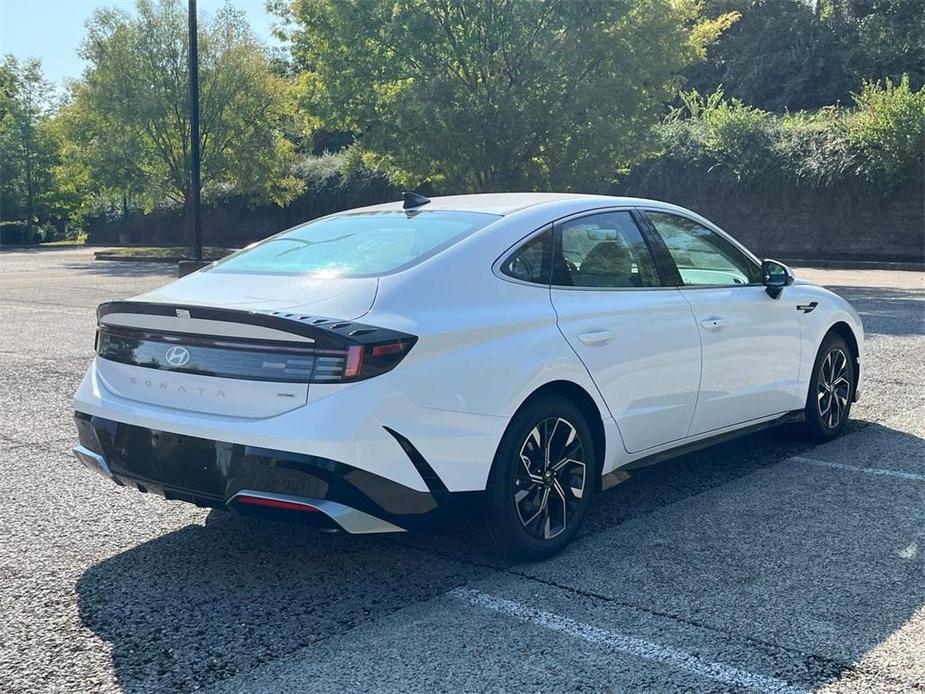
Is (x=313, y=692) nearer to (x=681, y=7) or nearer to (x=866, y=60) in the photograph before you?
(x=681, y=7)

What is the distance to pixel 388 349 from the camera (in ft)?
11.9


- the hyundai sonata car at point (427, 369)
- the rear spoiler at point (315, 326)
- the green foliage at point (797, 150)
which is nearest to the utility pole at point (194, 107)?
the green foliage at point (797, 150)

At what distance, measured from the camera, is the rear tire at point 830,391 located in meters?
6.07

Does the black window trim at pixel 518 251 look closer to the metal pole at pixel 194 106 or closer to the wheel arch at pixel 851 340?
the wheel arch at pixel 851 340

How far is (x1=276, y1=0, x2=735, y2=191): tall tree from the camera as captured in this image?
816 inches

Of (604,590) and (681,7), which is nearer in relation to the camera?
(604,590)

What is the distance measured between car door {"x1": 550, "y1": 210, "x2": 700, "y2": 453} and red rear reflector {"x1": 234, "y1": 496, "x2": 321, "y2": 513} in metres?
1.40

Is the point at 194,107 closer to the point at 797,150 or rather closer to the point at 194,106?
the point at 194,106

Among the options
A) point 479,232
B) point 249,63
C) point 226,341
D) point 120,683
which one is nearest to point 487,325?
point 479,232

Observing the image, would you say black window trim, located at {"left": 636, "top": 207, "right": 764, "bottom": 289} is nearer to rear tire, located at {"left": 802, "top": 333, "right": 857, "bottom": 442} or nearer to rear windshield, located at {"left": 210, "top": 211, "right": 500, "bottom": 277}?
rear tire, located at {"left": 802, "top": 333, "right": 857, "bottom": 442}

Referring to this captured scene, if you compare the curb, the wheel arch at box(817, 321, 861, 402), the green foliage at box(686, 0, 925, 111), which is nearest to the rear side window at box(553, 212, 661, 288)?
the wheel arch at box(817, 321, 861, 402)

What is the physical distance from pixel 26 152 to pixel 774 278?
5095 cm

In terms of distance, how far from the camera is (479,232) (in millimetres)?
4309

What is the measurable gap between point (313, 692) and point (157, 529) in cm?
186
